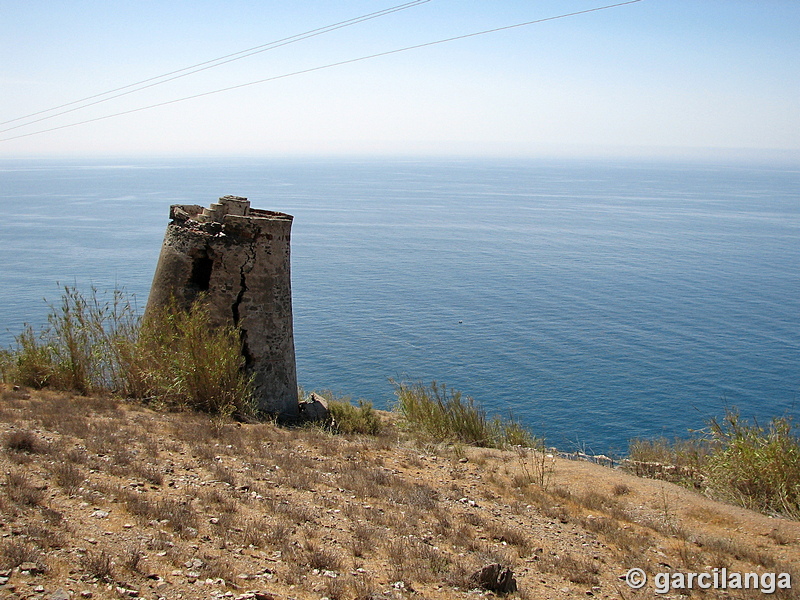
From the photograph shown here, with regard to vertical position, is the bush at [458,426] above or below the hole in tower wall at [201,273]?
below

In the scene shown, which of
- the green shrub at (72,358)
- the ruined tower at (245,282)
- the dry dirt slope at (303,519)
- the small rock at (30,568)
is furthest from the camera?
the ruined tower at (245,282)

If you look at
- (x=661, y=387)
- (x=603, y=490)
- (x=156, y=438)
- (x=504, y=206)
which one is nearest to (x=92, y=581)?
(x=156, y=438)

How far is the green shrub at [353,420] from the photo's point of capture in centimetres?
1020

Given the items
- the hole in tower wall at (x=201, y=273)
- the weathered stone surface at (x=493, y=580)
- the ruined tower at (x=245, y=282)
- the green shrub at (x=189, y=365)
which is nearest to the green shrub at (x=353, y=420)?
the ruined tower at (x=245, y=282)

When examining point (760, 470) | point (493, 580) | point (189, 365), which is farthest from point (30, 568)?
point (760, 470)

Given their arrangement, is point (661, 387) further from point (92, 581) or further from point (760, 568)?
point (92, 581)

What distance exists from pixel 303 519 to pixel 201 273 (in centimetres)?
550

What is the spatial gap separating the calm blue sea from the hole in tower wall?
42.0ft

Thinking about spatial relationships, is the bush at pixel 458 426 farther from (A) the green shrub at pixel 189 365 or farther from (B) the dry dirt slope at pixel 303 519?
(A) the green shrub at pixel 189 365

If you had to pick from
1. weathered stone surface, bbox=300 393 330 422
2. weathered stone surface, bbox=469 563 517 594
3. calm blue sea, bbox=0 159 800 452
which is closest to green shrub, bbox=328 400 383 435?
weathered stone surface, bbox=300 393 330 422

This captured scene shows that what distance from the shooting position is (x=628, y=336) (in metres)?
33.3

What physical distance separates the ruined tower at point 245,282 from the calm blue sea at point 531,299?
38.7 ft

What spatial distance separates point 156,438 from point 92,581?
12.0 feet

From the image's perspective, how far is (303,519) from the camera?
5.60 metres
